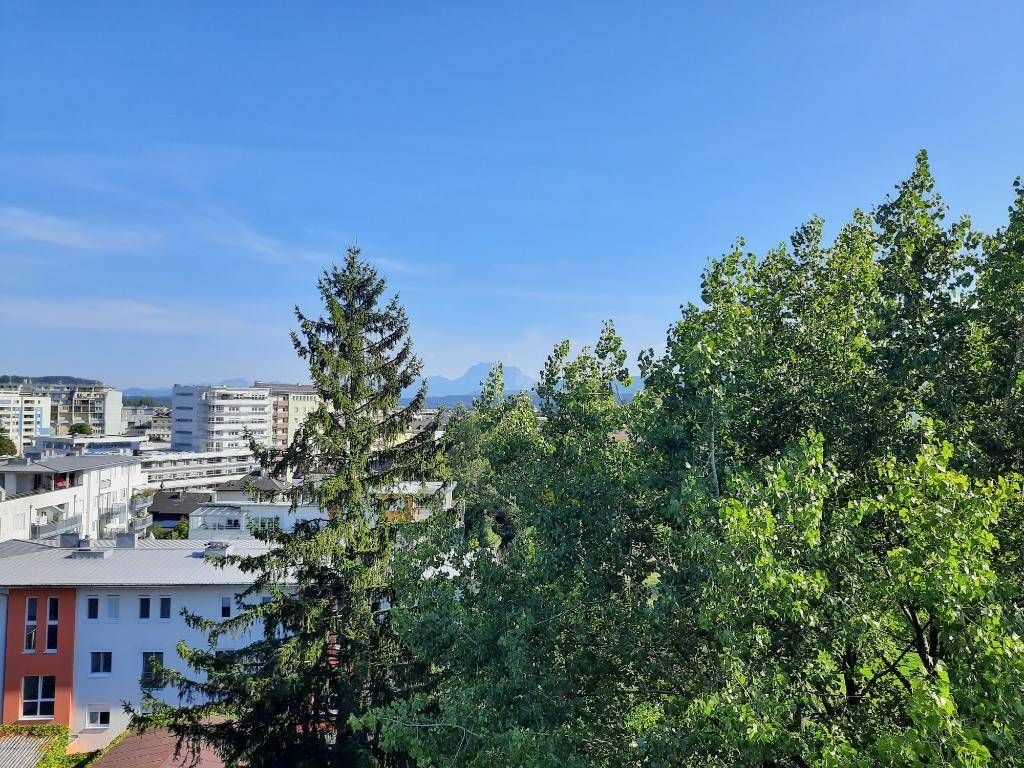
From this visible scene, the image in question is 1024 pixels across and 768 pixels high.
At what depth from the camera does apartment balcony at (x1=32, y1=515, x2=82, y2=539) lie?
151 feet

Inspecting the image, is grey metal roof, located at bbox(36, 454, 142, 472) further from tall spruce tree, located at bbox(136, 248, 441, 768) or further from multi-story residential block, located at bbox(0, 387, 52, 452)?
multi-story residential block, located at bbox(0, 387, 52, 452)

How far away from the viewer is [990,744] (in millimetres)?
4648

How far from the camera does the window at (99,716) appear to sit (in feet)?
90.0

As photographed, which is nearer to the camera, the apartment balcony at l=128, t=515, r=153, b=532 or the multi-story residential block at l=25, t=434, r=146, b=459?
the apartment balcony at l=128, t=515, r=153, b=532

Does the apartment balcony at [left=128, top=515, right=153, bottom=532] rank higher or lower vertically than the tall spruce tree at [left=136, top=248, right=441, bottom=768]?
lower

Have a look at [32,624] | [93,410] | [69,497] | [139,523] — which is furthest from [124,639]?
[93,410]

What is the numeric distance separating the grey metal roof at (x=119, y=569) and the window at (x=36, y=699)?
415cm

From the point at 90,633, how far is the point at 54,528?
81.4ft

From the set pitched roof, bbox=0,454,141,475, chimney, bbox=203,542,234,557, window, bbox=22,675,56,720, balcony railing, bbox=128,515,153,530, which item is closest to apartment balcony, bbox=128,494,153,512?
balcony railing, bbox=128,515,153,530

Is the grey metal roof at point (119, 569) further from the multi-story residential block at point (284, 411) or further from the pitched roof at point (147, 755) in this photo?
the multi-story residential block at point (284, 411)

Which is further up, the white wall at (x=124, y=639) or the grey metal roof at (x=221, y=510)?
the grey metal roof at (x=221, y=510)

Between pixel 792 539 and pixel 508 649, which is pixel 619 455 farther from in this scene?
pixel 792 539

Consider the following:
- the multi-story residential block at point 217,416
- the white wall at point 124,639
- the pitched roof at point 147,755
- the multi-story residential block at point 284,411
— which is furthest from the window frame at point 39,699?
the multi-story residential block at point 284,411

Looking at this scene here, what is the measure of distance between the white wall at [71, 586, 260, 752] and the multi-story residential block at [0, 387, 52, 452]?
146 m
